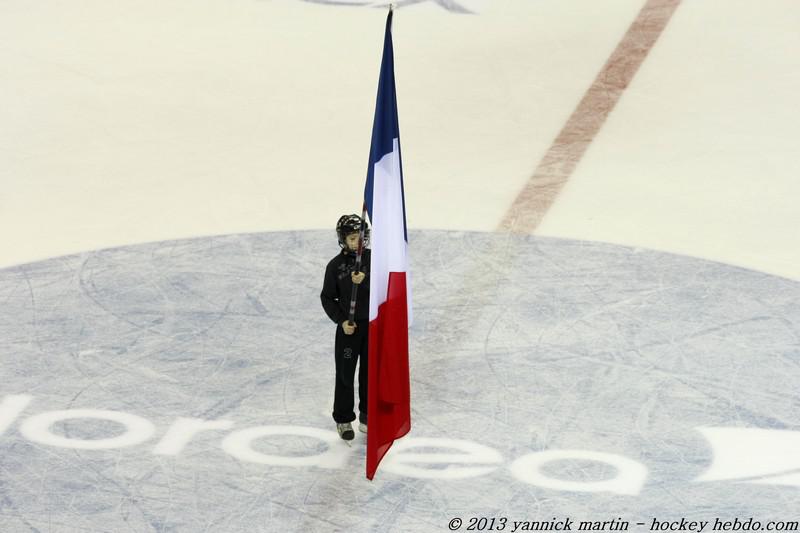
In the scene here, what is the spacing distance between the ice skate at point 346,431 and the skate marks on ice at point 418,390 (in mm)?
61

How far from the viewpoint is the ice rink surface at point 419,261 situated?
8.02 m

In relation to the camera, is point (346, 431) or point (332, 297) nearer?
point (332, 297)

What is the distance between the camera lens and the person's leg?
27.2ft

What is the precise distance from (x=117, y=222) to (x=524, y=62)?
467 centimetres

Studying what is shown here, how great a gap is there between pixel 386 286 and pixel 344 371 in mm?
601

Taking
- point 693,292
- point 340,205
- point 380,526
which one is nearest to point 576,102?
point 340,205

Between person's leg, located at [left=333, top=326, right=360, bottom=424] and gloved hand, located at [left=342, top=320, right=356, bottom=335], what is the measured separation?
0.08 meters

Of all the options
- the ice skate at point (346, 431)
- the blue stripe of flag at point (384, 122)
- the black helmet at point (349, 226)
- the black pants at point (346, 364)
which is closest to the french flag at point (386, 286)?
the blue stripe of flag at point (384, 122)

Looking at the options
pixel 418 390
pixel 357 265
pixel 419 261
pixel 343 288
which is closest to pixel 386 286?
pixel 357 265

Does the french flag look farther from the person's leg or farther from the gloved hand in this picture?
the person's leg

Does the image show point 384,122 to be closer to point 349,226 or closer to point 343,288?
point 349,226

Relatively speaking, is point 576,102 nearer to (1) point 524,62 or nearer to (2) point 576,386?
(1) point 524,62

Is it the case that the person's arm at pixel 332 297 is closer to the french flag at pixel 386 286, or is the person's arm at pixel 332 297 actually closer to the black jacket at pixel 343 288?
the black jacket at pixel 343 288

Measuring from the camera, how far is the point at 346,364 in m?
8.33
